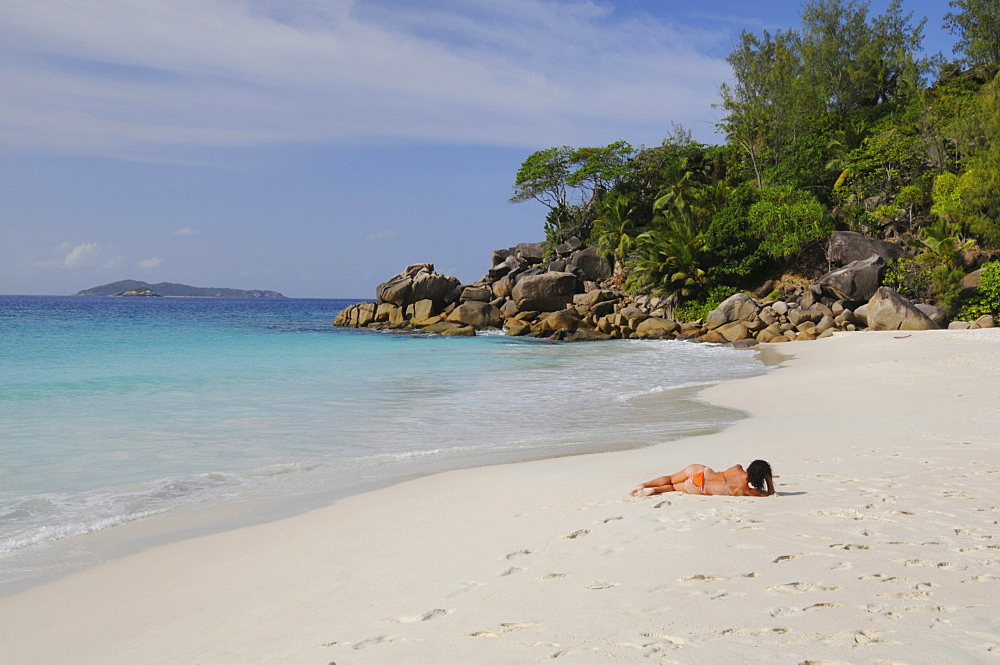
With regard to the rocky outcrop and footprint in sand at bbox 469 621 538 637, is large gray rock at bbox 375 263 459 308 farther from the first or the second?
footprint in sand at bbox 469 621 538 637

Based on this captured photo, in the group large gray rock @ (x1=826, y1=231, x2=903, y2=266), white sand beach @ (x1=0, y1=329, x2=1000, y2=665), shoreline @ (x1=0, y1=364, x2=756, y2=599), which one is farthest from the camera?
large gray rock @ (x1=826, y1=231, x2=903, y2=266)

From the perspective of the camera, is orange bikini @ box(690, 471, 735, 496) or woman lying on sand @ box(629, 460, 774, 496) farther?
orange bikini @ box(690, 471, 735, 496)

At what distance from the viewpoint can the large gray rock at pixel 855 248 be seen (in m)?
29.3

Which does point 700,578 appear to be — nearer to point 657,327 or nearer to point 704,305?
point 657,327

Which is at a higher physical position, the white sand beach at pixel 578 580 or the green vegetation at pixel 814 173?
the green vegetation at pixel 814 173

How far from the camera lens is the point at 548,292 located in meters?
37.3

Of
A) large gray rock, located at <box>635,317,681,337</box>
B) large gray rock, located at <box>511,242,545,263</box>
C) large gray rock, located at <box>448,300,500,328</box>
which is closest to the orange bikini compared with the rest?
large gray rock, located at <box>635,317,681,337</box>

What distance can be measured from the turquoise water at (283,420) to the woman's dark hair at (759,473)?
11.1 feet

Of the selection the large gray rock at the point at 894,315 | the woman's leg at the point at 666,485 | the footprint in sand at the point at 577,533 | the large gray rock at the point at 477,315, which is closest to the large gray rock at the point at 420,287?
the large gray rock at the point at 477,315

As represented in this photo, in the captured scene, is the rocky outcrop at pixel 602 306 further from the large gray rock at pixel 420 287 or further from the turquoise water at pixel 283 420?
the turquoise water at pixel 283 420

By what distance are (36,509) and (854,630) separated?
23.3 ft

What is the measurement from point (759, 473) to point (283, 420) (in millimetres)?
8460

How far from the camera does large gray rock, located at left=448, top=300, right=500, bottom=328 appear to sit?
3772 cm

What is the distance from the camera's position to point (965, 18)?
135 feet
